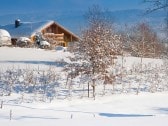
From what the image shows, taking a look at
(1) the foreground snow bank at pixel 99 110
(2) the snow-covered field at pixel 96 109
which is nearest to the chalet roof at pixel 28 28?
(2) the snow-covered field at pixel 96 109

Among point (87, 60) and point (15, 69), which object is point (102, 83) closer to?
point (87, 60)

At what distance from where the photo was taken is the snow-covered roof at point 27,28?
60750mm

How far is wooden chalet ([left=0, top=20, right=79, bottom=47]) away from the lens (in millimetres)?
60362

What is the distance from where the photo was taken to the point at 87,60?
20.9 meters

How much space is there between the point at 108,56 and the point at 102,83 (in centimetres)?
161

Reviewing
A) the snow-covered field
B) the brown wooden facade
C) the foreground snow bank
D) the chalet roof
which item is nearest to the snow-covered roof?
the chalet roof

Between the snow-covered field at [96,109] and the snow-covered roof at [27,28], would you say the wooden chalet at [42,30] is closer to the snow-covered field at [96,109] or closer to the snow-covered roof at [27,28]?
the snow-covered roof at [27,28]

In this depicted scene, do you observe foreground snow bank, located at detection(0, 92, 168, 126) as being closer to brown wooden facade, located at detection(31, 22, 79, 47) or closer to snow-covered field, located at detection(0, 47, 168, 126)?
snow-covered field, located at detection(0, 47, 168, 126)

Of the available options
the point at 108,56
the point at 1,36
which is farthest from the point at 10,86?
the point at 1,36

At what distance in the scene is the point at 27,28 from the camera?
207 feet

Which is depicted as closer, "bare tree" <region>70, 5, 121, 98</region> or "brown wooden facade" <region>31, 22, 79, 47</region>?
"bare tree" <region>70, 5, 121, 98</region>

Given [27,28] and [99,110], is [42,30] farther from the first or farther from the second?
[99,110]

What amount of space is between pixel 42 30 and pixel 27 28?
10.5 ft

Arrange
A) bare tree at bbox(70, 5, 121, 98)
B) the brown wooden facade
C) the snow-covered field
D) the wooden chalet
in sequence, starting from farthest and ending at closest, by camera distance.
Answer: the brown wooden facade, the wooden chalet, bare tree at bbox(70, 5, 121, 98), the snow-covered field
